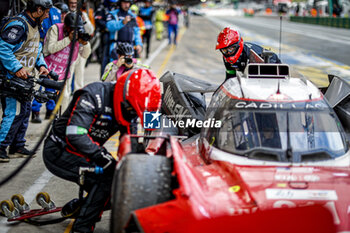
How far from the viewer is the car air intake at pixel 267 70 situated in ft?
19.2

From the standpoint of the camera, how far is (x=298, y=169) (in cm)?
466

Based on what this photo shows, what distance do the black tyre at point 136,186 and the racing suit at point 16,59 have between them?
3579 millimetres

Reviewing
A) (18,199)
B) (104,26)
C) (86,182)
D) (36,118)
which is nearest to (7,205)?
(18,199)

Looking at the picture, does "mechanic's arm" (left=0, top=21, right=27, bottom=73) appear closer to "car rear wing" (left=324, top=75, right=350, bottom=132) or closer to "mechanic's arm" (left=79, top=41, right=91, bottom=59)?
"mechanic's arm" (left=79, top=41, right=91, bottom=59)

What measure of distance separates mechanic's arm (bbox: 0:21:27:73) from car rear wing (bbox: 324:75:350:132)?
13.1 ft

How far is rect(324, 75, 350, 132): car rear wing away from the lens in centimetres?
666

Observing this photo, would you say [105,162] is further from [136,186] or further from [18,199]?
[18,199]

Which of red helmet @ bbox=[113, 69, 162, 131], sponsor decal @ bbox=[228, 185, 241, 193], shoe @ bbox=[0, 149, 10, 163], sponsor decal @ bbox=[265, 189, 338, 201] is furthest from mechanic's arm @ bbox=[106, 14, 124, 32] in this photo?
sponsor decal @ bbox=[265, 189, 338, 201]

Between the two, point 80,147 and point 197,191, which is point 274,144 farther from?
point 80,147

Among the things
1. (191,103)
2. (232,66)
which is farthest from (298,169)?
(232,66)

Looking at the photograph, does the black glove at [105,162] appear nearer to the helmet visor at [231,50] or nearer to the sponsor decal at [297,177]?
the sponsor decal at [297,177]

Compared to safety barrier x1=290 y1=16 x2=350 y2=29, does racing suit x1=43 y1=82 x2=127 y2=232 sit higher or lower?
higher

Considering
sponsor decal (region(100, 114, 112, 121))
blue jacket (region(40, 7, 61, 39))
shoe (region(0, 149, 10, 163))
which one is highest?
blue jacket (region(40, 7, 61, 39))

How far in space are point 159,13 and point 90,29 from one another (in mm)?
18503
